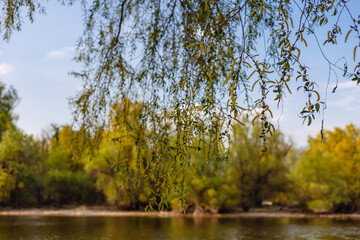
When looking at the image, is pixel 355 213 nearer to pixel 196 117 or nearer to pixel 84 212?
pixel 84 212

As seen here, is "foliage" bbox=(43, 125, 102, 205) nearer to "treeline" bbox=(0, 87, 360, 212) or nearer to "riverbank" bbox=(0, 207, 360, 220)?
"treeline" bbox=(0, 87, 360, 212)

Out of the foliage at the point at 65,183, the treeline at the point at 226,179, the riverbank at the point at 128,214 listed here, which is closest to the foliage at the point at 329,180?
the treeline at the point at 226,179

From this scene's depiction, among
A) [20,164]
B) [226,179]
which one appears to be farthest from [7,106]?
[226,179]

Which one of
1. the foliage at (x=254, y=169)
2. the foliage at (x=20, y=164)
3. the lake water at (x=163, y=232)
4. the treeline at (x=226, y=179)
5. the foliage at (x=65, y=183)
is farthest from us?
the foliage at (x=65, y=183)

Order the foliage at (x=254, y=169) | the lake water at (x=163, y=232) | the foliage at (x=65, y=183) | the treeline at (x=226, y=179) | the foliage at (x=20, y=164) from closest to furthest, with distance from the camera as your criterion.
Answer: the lake water at (x=163, y=232), the treeline at (x=226, y=179), the foliage at (x=20, y=164), the foliage at (x=254, y=169), the foliage at (x=65, y=183)

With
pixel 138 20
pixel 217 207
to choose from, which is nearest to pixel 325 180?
pixel 217 207

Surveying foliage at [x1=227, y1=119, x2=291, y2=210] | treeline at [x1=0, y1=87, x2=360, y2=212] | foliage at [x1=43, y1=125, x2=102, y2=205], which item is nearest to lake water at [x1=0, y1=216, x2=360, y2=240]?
treeline at [x1=0, y1=87, x2=360, y2=212]

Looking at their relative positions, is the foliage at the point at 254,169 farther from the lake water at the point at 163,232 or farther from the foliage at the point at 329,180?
the lake water at the point at 163,232

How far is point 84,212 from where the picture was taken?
24812mm

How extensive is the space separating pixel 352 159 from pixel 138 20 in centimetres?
2570

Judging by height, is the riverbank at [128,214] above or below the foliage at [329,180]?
below

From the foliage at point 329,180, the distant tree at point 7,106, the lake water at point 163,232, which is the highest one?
the distant tree at point 7,106

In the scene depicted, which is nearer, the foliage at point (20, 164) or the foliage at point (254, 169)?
the foliage at point (20, 164)

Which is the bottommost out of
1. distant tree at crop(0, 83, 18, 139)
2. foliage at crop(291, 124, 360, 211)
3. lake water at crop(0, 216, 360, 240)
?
lake water at crop(0, 216, 360, 240)
